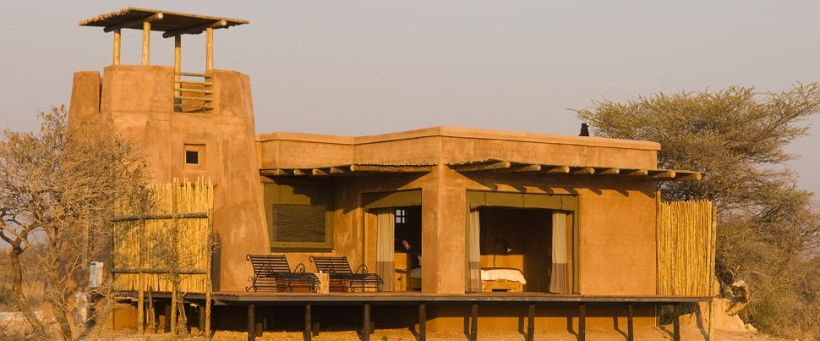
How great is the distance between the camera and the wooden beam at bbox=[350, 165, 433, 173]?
22.5 m

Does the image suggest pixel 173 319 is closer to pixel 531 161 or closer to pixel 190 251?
pixel 190 251

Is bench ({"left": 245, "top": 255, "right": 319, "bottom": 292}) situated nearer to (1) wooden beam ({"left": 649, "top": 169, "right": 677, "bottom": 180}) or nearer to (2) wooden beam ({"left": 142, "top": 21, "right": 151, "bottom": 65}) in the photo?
(2) wooden beam ({"left": 142, "top": 21, "right": 151, "bottom": 65})

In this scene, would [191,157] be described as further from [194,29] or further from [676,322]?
[676,322]

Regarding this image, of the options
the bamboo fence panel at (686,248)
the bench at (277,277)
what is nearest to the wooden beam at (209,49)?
the bench at (277,277)

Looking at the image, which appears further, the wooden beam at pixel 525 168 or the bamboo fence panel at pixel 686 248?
the bamboo fence panel at pixel 686 248

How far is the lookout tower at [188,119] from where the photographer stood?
2372cm

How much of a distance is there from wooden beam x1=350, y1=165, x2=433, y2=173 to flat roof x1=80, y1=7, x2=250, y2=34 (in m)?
4.38

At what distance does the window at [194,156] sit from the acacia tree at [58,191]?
1.29m

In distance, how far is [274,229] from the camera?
2502cm

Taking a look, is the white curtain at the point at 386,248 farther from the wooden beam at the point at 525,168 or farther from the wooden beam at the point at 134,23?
the wooden beam at the point at 134,23

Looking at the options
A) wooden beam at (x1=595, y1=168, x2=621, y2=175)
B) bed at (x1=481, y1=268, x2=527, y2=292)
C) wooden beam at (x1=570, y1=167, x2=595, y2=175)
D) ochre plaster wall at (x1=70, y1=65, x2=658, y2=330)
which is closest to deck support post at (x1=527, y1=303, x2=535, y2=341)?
ochre plaster wall at (x1=70, y1=65, x2=658, y2=330)

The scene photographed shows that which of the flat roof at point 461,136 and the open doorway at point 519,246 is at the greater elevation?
the flat roof at point 461,136

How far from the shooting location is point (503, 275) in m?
25.0

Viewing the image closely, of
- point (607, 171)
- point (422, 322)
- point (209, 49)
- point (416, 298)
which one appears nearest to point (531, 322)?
point (422, 322)
